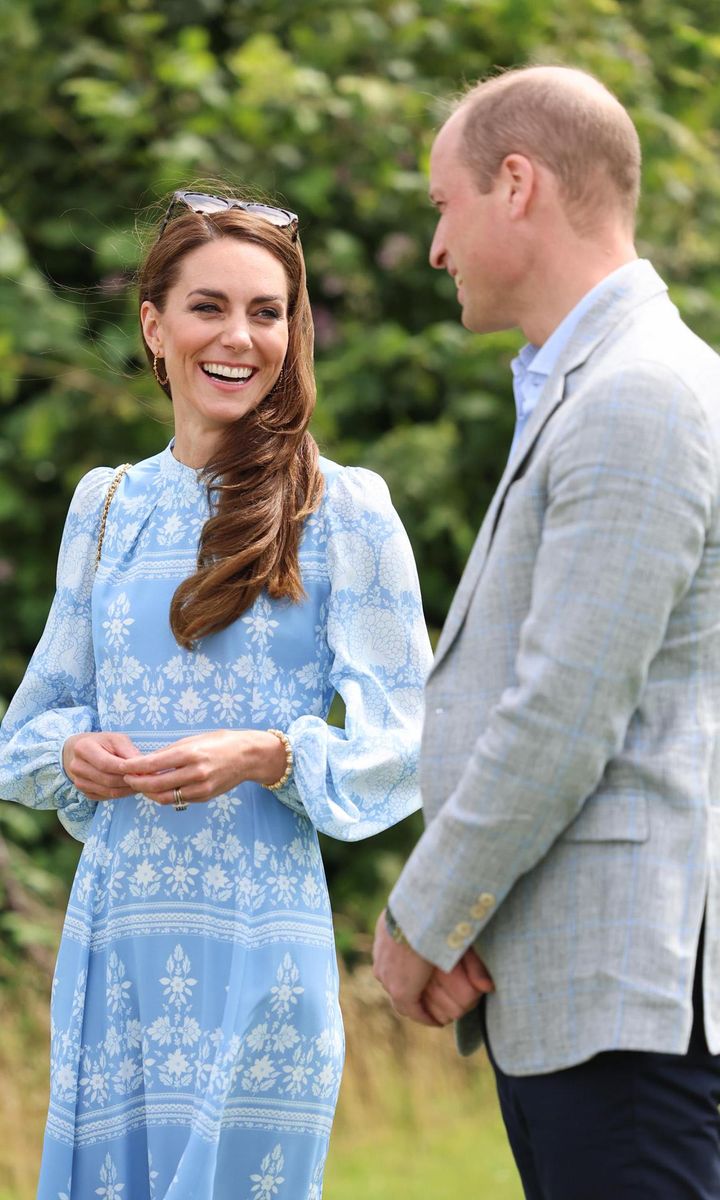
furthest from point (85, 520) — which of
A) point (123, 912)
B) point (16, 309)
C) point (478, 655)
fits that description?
point (16, 309)

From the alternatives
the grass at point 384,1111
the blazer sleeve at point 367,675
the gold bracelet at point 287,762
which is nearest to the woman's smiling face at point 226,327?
the blazer sleeve at point 367,675

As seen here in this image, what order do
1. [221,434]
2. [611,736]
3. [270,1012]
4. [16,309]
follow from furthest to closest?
[16,309], [221,434], [270,1012], [611,736]

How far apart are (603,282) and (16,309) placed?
3.78 metres

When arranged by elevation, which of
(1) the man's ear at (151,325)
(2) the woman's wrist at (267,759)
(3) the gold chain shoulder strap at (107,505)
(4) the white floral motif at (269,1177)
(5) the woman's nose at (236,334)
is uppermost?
(5) the woman's nose at (236,334)

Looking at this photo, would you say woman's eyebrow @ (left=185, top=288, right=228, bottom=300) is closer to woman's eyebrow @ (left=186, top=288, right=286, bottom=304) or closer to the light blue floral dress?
woman's eyebrow @ (left=186, top=288, right=286, bottom=304)

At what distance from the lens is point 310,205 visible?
19.3 feet

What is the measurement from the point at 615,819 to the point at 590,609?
0.25m

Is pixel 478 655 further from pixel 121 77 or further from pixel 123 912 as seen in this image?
pixel 121 77

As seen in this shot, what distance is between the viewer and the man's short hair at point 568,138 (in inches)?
83.3

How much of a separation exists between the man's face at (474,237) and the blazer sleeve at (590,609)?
0.26 m

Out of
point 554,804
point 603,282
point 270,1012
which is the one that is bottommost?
point 270,1012

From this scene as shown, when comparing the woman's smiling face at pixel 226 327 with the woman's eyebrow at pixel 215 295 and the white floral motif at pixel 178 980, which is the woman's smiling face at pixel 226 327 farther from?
the white floral motif at pixel 178 980

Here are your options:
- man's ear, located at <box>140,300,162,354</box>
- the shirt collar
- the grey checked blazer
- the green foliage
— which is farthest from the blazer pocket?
the green foliage

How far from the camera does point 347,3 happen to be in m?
6.03
